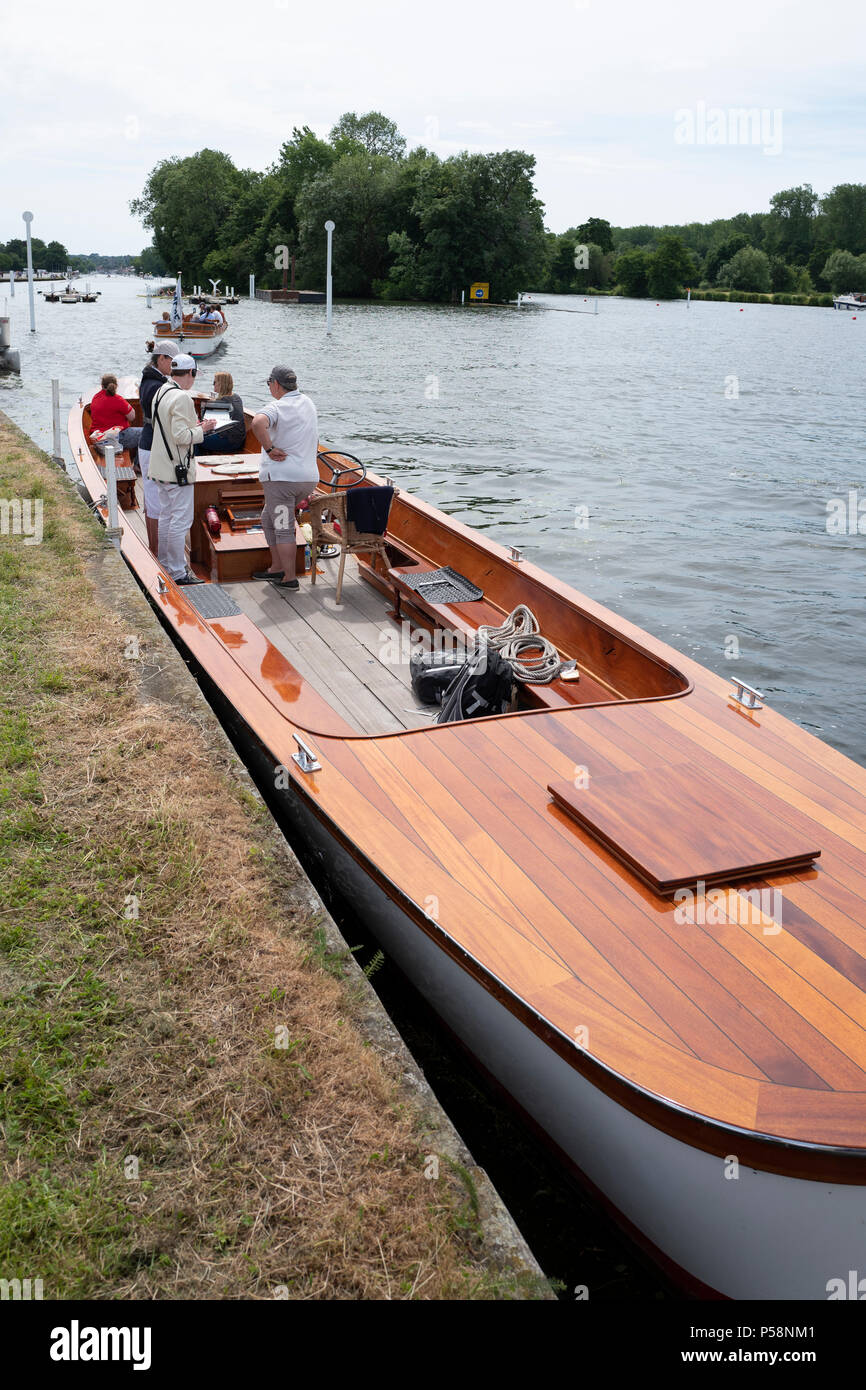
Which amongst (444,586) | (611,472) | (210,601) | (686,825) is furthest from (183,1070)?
(611,472)

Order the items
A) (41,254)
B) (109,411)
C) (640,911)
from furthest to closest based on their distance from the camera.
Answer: (41,254) < (109,411) < (640,911)

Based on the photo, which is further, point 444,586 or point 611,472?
point 611,472

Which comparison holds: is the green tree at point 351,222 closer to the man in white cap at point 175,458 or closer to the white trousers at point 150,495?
the white trousers at point 150,495

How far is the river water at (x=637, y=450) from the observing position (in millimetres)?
9938

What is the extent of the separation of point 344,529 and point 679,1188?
4.93 meters

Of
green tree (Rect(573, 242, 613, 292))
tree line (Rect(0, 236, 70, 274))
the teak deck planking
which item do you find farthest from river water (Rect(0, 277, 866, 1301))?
tree line (Rect(0, 236, 70, 274))

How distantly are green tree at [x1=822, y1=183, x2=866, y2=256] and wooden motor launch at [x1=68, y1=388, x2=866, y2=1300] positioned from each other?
404ft

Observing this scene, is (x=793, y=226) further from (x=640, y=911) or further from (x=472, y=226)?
(x=640, y=911)

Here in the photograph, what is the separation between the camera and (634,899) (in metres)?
3.23

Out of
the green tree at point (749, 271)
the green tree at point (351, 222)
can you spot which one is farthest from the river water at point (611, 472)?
the green tree at point (749, 271)

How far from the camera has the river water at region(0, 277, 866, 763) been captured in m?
9.94
